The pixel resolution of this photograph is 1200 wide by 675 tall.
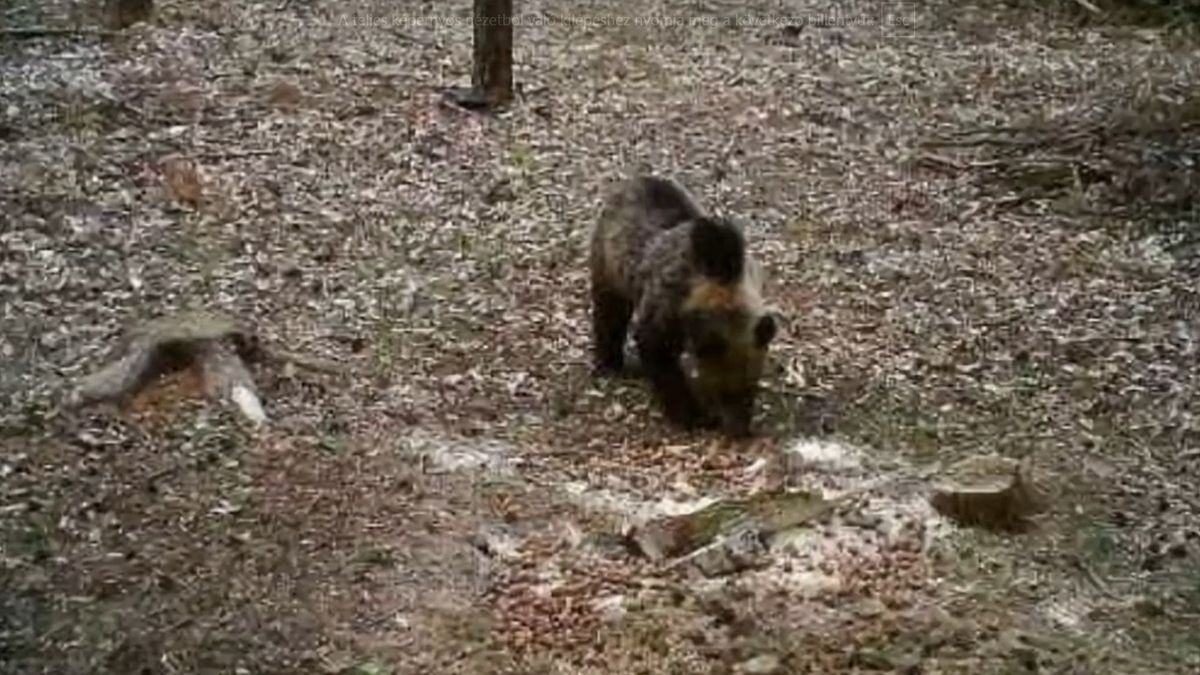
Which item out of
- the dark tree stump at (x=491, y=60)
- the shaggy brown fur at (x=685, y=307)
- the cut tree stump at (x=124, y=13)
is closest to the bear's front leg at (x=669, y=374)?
the shaggy brown fur at (x=685, y=307)

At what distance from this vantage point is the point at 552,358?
847 centimetres

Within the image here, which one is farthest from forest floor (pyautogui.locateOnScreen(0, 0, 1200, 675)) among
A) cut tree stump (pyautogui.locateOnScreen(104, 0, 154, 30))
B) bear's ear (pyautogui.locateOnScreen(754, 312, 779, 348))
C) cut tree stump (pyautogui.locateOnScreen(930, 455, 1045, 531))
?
bear's ear (pyautogui.locateOnScreen(754, 312, 779, 348))

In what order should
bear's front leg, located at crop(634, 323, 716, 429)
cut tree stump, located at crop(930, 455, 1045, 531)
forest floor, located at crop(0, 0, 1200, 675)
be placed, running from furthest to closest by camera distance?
bear's front leg, located at crop(634, 323, 716, 429), cut tree stump, located at crop(930, 455, 1045, 531), forest floor, located at crop(0, 0, 1200, 675)

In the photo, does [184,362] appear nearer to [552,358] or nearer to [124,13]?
[552,358]

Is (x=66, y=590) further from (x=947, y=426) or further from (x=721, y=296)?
(x=947, y=426)

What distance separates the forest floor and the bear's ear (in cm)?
40

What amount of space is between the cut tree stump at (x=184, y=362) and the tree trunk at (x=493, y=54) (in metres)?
5.36

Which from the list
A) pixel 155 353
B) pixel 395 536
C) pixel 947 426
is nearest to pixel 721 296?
pixel 947 426

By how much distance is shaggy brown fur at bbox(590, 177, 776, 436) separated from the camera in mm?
7332

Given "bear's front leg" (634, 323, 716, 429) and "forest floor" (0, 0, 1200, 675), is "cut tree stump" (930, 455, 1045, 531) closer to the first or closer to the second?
"forest floor" (0, 0, 1200, 675)

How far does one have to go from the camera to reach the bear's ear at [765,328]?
23.8 ft

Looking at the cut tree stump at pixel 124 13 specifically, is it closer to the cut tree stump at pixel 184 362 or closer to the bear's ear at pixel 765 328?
the cut tree stump at pixel 184 362

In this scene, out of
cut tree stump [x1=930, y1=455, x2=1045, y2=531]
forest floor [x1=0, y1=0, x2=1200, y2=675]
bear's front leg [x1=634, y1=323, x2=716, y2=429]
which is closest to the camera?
forest floor [x1=0, y1=0, x2=1200, y2=675]

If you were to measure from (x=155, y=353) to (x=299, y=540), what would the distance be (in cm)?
174
